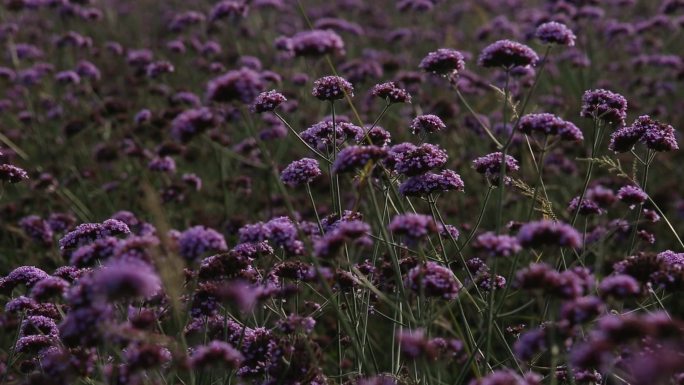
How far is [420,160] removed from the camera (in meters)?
3.71

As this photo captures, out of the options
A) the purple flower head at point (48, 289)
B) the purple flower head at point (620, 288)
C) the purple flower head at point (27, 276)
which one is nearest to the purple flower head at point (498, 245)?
the purple flower head at point (620, 288)

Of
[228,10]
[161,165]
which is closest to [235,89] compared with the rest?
[161,165]

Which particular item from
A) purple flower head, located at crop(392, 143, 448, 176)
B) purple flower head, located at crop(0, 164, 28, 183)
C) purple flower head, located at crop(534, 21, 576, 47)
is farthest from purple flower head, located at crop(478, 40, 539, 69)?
purple flower head, located at crop(0, 164, 28, 183)

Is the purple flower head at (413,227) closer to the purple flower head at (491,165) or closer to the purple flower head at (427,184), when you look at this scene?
the purple flower head at (427,184)

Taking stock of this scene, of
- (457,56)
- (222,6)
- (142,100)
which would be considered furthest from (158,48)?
Answer: (457,56)

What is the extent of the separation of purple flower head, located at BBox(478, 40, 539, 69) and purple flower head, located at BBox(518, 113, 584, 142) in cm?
29

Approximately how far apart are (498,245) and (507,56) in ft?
3.85

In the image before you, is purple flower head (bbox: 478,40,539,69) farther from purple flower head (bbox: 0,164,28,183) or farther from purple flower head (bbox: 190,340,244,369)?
purple flower head (bbox: 0,164,28,183)

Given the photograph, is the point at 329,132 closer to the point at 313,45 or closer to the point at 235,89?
the point at 313,45

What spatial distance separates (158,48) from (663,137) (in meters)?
10.4

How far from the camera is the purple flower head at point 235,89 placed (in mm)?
2936

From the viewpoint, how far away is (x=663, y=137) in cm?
389

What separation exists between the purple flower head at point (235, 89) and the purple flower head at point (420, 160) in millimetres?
1024

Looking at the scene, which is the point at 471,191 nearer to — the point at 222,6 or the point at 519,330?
the point at 222,6
